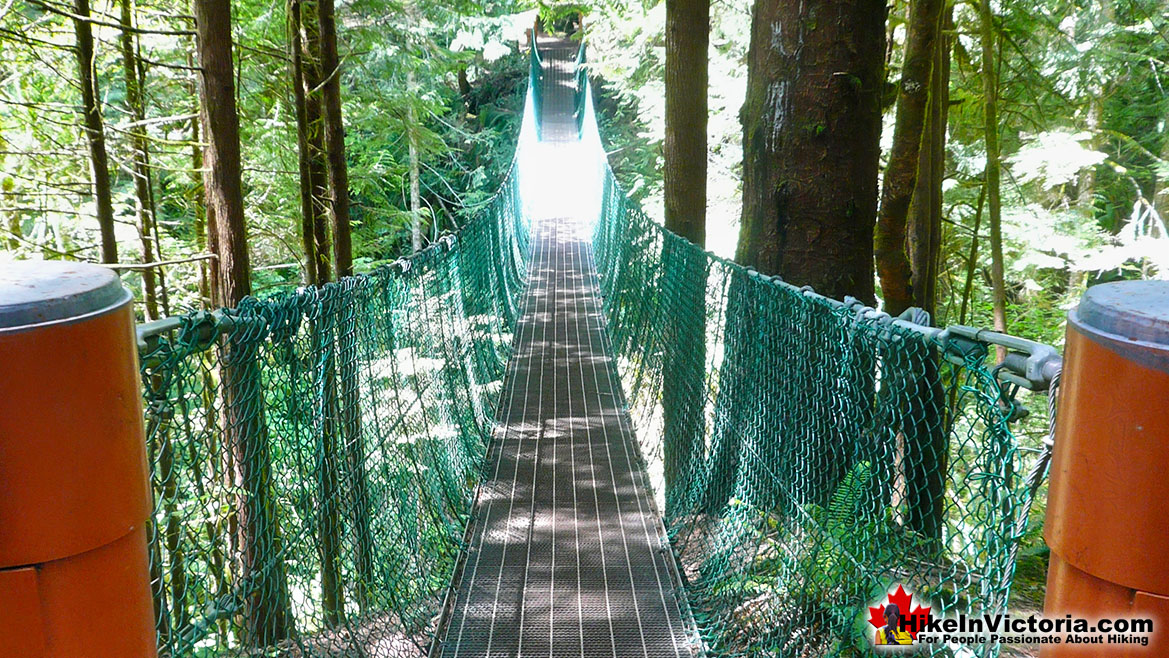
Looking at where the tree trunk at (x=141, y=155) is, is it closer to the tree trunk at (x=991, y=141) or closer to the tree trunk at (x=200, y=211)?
the tree trunk at (x=200, y=211)

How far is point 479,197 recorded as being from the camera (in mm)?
16734

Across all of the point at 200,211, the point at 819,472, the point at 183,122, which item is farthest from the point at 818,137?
the point at 183,122

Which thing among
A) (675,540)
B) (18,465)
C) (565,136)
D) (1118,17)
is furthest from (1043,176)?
(565,136)

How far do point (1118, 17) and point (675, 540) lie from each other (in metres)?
8.13

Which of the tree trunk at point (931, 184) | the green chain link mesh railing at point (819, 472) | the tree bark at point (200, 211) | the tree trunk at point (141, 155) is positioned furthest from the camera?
the tree bark at point (200, 211)

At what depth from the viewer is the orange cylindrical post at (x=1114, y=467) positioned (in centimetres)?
66

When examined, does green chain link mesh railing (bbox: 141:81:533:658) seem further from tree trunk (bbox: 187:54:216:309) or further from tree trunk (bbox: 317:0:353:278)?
tree trunk (bbox: 187:54:216:309)

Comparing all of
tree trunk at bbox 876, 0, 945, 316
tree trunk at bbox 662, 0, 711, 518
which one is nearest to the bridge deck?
tree trunk at bbox 662, 0, 711, 518

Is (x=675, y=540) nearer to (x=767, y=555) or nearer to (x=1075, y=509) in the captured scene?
(x=767, y=555)

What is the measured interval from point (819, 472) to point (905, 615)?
2.23ft

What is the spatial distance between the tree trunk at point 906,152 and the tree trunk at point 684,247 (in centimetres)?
115

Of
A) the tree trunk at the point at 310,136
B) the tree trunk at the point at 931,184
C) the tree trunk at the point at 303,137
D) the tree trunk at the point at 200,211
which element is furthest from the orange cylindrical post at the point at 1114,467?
the tree trunk at the point at 200,211

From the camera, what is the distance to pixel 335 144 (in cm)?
529

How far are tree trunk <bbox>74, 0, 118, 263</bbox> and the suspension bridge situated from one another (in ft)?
5.74
